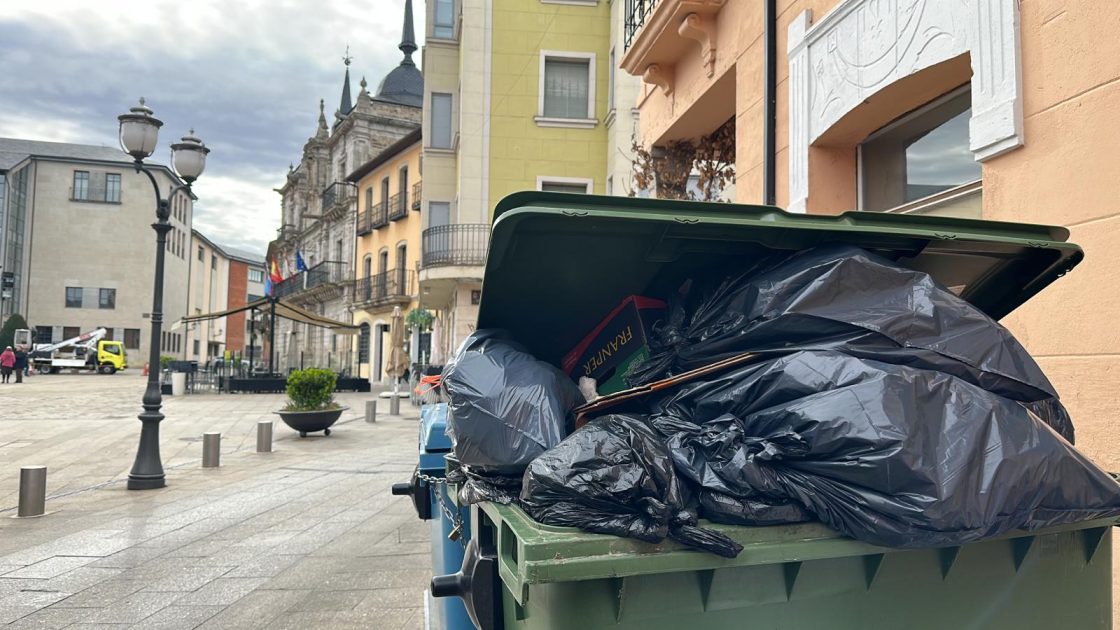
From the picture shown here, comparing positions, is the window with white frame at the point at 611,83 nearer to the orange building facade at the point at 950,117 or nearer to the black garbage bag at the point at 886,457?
the orange building facade at the point at 950,117

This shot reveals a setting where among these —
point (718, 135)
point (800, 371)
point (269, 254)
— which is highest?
point (269, 254)

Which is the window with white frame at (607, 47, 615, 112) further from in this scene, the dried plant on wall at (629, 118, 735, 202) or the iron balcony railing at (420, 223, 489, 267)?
the dried plant on wall at (629, 118, 735, 202)

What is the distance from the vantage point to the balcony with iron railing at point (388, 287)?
1088 inches

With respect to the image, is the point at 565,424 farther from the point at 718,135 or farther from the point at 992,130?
the point at 718,135

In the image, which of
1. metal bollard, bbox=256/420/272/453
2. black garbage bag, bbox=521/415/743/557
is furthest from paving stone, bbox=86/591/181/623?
metal bollard, bbox=256/420/272/453

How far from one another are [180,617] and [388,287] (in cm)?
2588

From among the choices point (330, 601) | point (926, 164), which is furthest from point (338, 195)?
point (926, 164)

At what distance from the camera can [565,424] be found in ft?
7.04

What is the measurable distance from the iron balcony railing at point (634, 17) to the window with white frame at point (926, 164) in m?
3.69

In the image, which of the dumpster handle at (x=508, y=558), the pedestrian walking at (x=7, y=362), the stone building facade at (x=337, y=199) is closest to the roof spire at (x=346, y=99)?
the stone building facade at (x=337, y=199)

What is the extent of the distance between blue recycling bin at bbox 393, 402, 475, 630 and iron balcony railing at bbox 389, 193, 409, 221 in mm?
25286

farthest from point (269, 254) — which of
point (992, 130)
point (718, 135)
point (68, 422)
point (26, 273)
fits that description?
point (992, 130)

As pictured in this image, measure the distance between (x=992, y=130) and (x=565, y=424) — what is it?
319cm

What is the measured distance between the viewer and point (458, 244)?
781 inches
